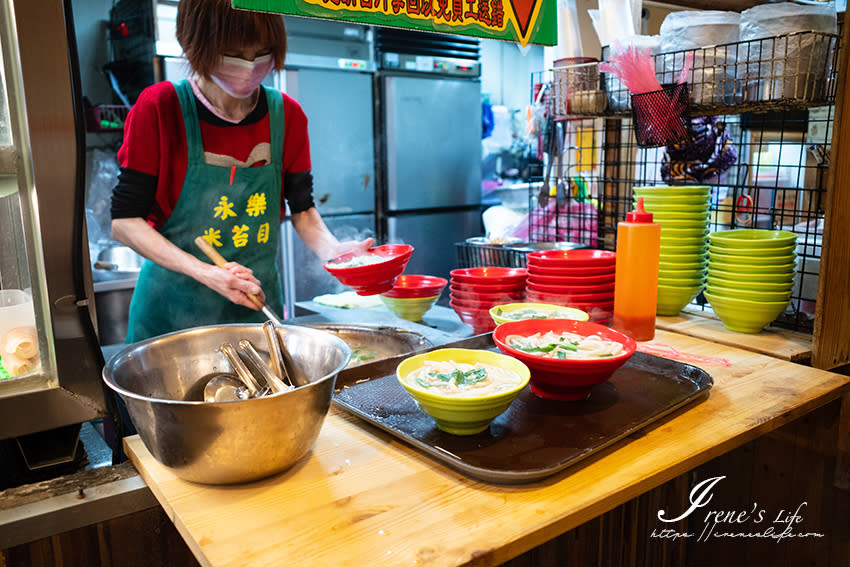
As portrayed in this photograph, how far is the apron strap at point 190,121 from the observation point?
1.80 meters

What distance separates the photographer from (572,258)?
1.84 metres

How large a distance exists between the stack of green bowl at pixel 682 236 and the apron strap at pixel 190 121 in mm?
1344

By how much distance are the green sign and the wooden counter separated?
761 mm

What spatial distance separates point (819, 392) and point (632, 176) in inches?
57.1

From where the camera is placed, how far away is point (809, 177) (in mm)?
2930

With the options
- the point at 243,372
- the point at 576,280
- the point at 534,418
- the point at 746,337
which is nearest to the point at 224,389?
the point at 243,372

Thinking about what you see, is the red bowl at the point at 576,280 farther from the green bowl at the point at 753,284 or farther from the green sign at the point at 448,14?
the green sign at the point at 448,14

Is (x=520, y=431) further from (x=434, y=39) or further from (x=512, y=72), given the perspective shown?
(x=512, y=72)

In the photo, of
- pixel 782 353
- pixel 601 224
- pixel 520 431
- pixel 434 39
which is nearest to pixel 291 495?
pixel 520 431

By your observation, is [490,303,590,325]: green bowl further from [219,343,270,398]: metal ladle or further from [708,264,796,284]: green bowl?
[219,343,270,398]: metal ladle

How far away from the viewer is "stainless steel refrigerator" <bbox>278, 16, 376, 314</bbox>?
3.83 meters

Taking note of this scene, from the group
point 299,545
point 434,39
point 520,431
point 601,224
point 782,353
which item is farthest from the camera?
point 434,39

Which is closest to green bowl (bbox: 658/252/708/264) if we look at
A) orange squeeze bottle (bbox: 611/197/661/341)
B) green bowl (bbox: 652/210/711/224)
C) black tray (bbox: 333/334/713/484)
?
green bowl (bbox: 652/210/711/224)

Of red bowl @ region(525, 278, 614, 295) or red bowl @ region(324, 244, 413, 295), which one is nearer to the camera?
red bowl @ region(324, 244, 413, 295)
